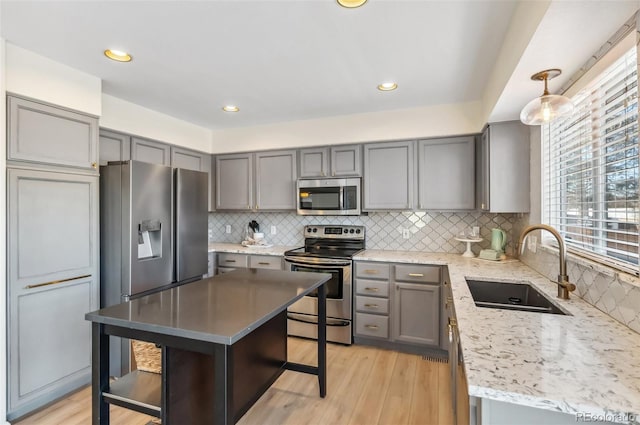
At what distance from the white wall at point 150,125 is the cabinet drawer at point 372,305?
8.75ft

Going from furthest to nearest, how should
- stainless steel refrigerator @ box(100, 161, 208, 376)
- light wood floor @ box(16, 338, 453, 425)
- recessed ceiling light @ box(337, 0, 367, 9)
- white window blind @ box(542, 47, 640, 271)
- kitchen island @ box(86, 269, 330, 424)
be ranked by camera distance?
stainless steel refrigerator @ box(100, 161, 208, 376)
light wood floor @ box(16, 338, 453, 425)
recessed ceiling light @ box(337, 0, 367, 9)
white window blind @ box(542, 47, 640, 271)
kitchen island @ box(86, 269, 330, 424)

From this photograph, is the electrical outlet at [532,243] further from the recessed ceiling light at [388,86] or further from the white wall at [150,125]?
the white wall at [150,125]

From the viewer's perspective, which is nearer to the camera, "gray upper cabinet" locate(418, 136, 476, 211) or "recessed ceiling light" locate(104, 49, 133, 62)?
"recessed ceiling light" locate(104, 49, 133, 62)

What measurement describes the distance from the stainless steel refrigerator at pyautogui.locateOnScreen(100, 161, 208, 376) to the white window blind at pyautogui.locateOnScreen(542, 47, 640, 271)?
2.89m

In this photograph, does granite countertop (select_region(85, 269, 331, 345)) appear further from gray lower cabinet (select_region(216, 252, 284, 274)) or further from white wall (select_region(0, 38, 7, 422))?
gray lower cabinet (select_region(216, 252, 284, 274))

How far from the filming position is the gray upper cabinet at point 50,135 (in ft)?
6.38

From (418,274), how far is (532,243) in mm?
937

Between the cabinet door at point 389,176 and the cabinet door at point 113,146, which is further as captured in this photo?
the cabinet door at point 389,176

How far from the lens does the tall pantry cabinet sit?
6.38 ft

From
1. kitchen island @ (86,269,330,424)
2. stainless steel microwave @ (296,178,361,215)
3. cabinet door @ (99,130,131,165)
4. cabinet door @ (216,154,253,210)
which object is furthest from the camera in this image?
cabinet door @ (216,154,253,210)

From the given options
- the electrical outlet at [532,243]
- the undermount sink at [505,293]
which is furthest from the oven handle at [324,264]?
the electrical outlet at [532,243]

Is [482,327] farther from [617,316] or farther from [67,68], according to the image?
[67,68]

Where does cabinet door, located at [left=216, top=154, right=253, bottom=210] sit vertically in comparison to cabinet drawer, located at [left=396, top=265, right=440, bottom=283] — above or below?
above

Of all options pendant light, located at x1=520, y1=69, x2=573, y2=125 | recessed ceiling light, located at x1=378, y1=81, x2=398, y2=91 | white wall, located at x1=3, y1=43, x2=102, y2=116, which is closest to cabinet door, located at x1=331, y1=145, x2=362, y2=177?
recessed ceiling light, located at x1=378, y1=81, x2=398, y2=91
